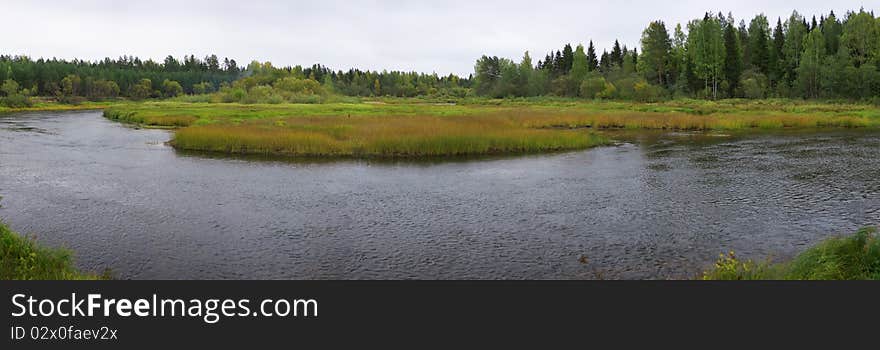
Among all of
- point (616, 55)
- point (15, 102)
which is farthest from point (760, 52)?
point (15, 102)

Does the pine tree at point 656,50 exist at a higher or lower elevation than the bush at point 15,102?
higher

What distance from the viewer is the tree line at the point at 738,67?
88.6 metres

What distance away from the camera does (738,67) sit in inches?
3939

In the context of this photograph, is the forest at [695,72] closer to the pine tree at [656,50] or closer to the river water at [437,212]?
the pine tree at [656,50]

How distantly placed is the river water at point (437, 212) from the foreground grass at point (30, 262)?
120 centimetres

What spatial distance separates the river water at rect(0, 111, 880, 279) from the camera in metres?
14.2

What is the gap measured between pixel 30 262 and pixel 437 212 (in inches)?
430

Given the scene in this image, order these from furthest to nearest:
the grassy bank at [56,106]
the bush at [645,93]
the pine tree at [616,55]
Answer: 1. the pine tree at [616,55]
2. the grassy bank at [56,106]
3. the bush at [645,93]

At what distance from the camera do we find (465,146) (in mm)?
35406

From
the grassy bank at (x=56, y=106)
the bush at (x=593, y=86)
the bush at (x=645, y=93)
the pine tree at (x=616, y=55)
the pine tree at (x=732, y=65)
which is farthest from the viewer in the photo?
the pine tree at (x=616, y=55)

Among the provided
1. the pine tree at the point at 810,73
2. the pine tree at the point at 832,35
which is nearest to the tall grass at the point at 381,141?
the pine tree at the point at 810,73

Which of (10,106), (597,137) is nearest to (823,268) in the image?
(597,137)

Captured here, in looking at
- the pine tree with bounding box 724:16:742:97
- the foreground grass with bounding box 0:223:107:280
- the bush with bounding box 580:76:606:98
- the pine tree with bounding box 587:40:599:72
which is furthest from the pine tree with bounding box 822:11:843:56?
the foreground grass with bounding box 0:223:107:280

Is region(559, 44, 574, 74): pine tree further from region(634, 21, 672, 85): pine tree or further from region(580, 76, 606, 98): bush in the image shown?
region(580, 76, 606, 98): bush
